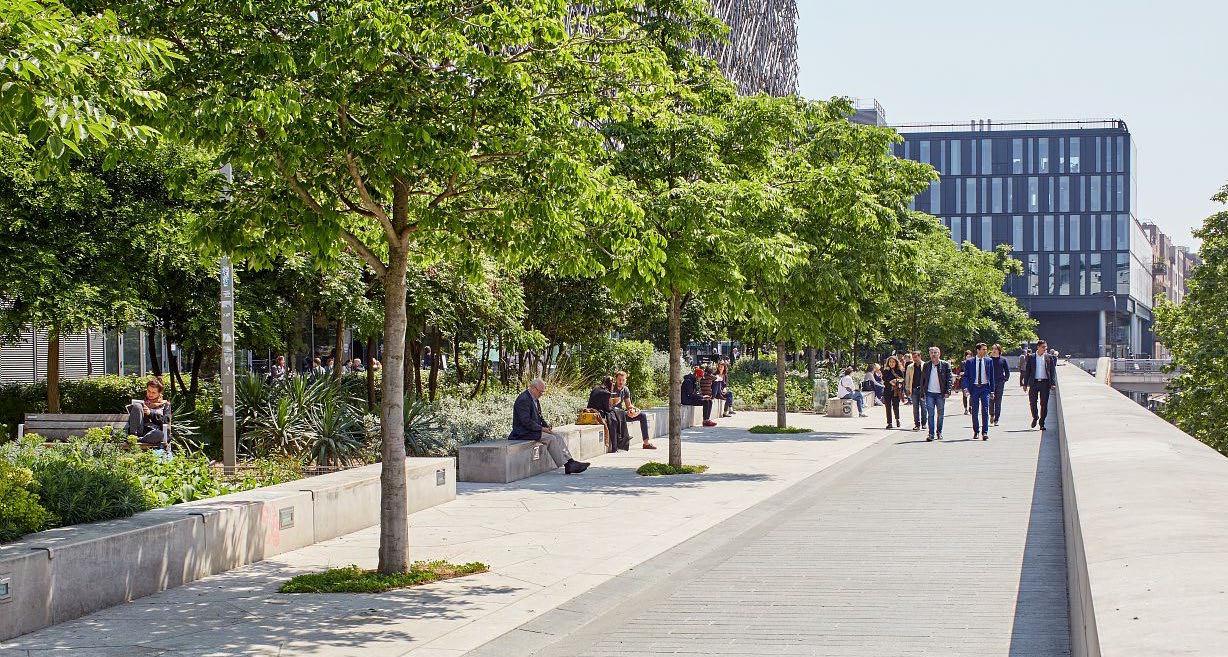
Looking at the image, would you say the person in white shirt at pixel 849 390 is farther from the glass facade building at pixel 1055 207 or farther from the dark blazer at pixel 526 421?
the glass facade building at pixel 1055 207

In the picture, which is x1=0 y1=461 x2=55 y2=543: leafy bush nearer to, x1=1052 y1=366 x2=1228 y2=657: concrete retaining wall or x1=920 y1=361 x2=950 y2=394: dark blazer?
x1=1052 y1=366 x2=1228 y2=657: concrete retaining wall

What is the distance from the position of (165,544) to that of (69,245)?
1020 cm

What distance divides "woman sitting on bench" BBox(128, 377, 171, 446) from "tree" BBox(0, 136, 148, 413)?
7.75 ft

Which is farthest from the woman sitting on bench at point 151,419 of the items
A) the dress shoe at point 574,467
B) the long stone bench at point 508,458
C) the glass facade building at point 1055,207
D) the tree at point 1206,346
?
the glass facade building at point 1055,207

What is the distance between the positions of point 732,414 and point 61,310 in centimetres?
1741

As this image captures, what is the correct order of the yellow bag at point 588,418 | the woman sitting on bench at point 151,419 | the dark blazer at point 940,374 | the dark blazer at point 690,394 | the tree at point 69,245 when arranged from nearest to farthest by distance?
the woman sitting on bench at point 151,419 < the tree at point 69,245 < the yellow bag at point 588,418 < the dark blazer at point 940,374 < the dark blazer at point 690,394

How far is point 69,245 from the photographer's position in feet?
55.7

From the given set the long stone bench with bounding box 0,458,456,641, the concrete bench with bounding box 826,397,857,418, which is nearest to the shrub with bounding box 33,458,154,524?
the long stone bench with bounding box 0,458,456,641

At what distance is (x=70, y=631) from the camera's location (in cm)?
704

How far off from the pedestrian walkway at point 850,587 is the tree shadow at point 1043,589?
15 mm

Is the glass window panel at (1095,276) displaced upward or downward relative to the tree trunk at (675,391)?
upward

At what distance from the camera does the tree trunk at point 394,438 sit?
862cm

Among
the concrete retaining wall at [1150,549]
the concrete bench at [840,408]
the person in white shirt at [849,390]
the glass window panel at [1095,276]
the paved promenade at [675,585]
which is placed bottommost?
the concrete bench at [840,408]

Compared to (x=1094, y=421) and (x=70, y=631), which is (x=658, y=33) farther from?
(x=70, y=631)
